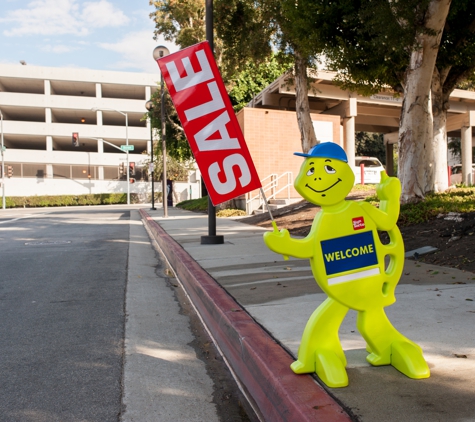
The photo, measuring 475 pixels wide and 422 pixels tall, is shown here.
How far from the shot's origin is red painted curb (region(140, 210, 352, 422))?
103 inches

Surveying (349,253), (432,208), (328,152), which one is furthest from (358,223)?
(432,208)

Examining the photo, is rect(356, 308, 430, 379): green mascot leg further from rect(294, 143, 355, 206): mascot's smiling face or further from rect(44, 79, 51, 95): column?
rect(44, 79, 51, 95): column

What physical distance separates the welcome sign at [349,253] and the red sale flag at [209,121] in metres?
2.53

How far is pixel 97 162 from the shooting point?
57.8 m

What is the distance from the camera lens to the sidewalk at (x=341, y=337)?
2641 millimetres

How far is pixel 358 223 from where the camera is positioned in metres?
3.07

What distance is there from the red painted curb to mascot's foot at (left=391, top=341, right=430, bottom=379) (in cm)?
59

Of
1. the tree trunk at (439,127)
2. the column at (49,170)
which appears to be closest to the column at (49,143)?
the column at (49,170)

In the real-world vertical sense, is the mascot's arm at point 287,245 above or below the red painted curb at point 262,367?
above

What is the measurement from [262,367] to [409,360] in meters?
0.95

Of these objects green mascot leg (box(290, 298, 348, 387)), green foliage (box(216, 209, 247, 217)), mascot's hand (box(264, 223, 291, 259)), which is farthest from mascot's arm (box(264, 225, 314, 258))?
green foliage (box(216, 209, 247, 217))

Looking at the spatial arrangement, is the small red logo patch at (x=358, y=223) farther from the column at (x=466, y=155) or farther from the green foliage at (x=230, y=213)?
the column at (x=466, y=155)

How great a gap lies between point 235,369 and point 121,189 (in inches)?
2256

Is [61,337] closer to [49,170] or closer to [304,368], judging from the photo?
[304,368]
